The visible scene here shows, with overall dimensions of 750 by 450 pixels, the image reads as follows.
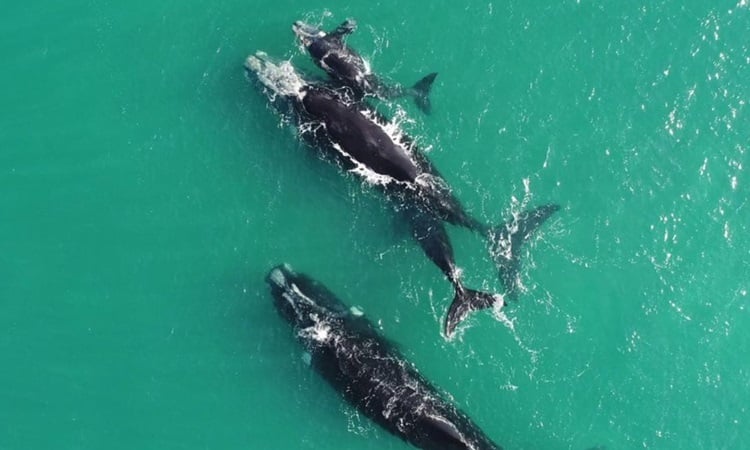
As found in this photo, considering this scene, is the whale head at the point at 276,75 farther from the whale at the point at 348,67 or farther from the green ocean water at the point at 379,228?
the whale at the point at 348,67

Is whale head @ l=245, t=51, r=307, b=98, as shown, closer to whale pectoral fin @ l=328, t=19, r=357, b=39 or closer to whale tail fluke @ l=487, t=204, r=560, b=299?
whale pectoral fin @ l=328, t=19, r=357, b=39

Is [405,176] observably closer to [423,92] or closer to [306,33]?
[423,92]

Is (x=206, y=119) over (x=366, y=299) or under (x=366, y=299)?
over

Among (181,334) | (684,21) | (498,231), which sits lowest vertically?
(181,334)

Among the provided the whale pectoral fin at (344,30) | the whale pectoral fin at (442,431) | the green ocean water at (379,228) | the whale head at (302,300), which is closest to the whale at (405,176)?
the green ocean water at (379,228)

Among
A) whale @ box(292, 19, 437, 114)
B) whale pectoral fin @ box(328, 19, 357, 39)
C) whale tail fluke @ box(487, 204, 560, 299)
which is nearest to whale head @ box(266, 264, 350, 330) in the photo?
whale tail fluke @ box(487, 204, 560, 299)

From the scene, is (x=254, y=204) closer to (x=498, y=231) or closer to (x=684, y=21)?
(x=498, y=231)

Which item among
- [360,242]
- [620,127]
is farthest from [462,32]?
[360,242]
